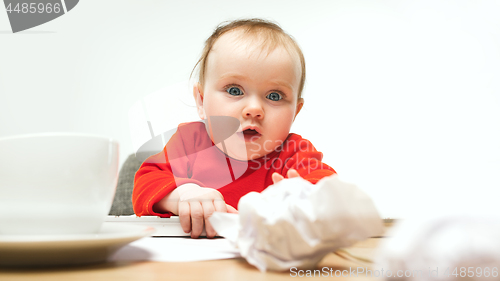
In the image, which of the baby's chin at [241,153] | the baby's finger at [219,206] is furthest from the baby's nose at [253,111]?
the baby's finger at [219,206]

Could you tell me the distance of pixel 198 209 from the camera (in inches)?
15.1

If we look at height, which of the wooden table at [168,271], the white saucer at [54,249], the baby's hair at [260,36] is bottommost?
the wooden table at [168,271]

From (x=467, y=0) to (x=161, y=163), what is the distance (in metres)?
0.89

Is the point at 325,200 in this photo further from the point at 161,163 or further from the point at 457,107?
the point at 457,107

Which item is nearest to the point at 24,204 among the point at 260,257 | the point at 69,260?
the point at 69,260

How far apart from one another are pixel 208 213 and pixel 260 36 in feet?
1.37

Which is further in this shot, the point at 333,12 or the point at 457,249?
the point at 333,12

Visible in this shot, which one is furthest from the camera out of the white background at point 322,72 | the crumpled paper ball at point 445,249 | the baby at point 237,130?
the white background at point 322,72

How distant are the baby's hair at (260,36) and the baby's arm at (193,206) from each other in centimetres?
33

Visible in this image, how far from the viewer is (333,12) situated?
38.0 inches

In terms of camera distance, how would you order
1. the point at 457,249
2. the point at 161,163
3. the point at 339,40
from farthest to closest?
the point at 339,40, the point at 161,163, the point at 457,249

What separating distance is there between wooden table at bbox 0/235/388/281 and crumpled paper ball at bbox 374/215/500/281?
3 cm

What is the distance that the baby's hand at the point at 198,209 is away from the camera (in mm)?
366

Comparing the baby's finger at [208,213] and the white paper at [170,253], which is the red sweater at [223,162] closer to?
the baby's finger at [208,213]
